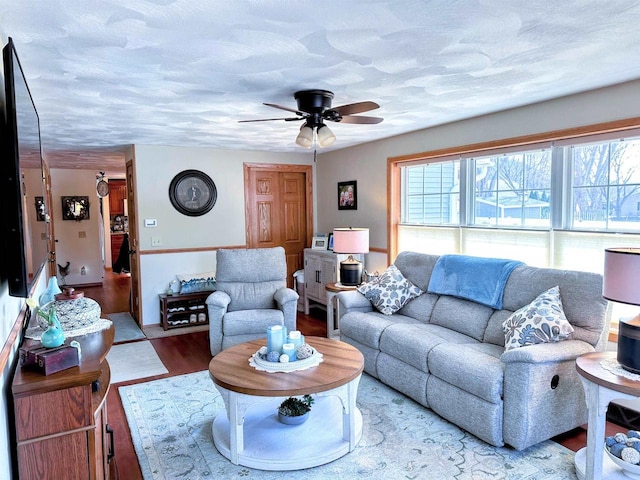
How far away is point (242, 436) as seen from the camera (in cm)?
262

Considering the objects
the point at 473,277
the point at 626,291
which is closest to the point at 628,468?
the point at 626,291

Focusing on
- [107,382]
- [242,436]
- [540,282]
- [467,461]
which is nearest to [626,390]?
[467,461]

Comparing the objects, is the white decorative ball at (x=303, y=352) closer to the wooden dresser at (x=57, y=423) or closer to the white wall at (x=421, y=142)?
the wooden dresser at (x=57, y=423)

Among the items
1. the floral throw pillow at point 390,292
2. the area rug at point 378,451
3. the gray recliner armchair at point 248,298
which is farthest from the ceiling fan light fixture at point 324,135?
the area rug at point 378,451

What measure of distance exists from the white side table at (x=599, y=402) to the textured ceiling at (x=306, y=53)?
5.52 ft

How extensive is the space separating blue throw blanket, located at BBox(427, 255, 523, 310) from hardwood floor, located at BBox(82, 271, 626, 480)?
1077mm

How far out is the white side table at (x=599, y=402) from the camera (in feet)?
7.07

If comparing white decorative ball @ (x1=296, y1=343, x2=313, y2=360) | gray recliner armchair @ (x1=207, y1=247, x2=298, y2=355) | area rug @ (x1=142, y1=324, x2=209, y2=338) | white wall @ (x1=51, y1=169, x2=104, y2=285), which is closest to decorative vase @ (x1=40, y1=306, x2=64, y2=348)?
white decorative ball @ (x1=296, y1=343, x2=313, y2=360)

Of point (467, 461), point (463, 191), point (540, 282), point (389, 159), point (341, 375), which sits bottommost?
point (467, 461)

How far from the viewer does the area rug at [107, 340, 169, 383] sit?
402 cm

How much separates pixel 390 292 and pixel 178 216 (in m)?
3.04

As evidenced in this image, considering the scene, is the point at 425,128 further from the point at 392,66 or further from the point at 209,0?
the point at 209,0

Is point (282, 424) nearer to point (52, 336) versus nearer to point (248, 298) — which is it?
point (52, 336)

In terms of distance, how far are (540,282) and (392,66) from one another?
1875 millimetres
